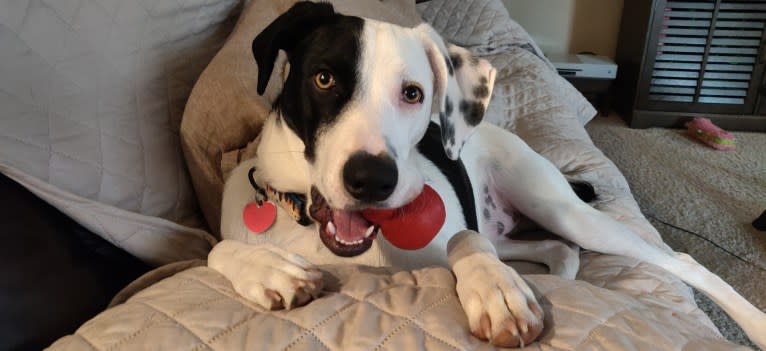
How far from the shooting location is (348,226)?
100 cm

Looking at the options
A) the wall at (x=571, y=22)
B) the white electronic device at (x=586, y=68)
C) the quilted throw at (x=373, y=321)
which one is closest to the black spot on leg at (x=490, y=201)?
the quilted throw at (x=373, y=321)

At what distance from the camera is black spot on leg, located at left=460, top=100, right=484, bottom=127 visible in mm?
1250

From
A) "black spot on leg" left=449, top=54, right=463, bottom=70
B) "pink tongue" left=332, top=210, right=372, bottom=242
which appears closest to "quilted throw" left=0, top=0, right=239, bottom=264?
"pink tongue" left=332, top=210, right=372, bottom=242

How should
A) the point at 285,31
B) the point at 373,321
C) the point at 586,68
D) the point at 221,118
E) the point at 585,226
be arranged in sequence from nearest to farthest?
the point at 373,321 < the point at 285,31 < the point at 221,118 < the point at 585,226 < the point at 586,68

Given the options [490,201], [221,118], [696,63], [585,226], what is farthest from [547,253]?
[696,63]

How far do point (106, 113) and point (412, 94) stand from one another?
679 mm

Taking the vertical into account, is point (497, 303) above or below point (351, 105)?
below

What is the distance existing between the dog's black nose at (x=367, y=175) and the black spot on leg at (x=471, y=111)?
0.39 m

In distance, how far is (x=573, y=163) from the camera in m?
1.94

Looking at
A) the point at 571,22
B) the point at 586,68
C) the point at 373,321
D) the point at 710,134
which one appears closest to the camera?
→ the point at 373,321

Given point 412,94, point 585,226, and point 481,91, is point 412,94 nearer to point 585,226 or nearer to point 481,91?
point 481,91

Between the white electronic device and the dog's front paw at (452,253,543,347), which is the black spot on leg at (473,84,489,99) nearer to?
the dog's front paw at (452,253,543,347)

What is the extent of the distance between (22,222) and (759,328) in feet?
5.10

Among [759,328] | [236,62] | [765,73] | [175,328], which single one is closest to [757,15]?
[765,73]
